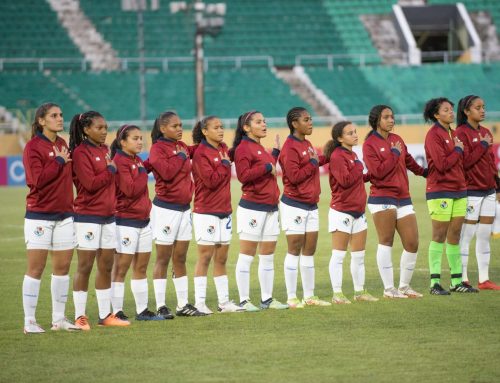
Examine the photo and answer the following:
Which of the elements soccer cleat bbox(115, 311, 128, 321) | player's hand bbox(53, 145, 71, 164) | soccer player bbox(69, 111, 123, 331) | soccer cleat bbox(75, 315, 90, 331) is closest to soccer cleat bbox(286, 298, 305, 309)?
soccer cleat bbox(115, 311, 128, 321)

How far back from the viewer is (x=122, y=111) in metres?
40.2

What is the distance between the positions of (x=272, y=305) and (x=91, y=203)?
2.31 meters

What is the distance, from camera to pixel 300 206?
11391 millimetres

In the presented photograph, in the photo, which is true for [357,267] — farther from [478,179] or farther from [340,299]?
[478,179]

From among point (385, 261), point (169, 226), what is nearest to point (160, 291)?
point (169, 226)

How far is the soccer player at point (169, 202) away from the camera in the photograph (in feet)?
35.4

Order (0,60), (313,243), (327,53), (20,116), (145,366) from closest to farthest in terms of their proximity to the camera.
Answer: (145,366) < (313,243) < (20,116) < (0,60) < (327,53)

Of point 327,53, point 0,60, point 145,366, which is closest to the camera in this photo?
point 145,366

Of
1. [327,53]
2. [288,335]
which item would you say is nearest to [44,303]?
[288,335]

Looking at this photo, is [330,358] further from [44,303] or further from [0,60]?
[0,60]

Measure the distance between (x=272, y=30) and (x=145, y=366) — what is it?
38.2 m

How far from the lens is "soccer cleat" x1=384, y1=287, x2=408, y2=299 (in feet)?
38.4

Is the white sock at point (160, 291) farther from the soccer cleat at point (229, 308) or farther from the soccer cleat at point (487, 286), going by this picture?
the soccer cleat at point (487, 286)

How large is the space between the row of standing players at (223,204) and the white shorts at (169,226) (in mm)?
13
